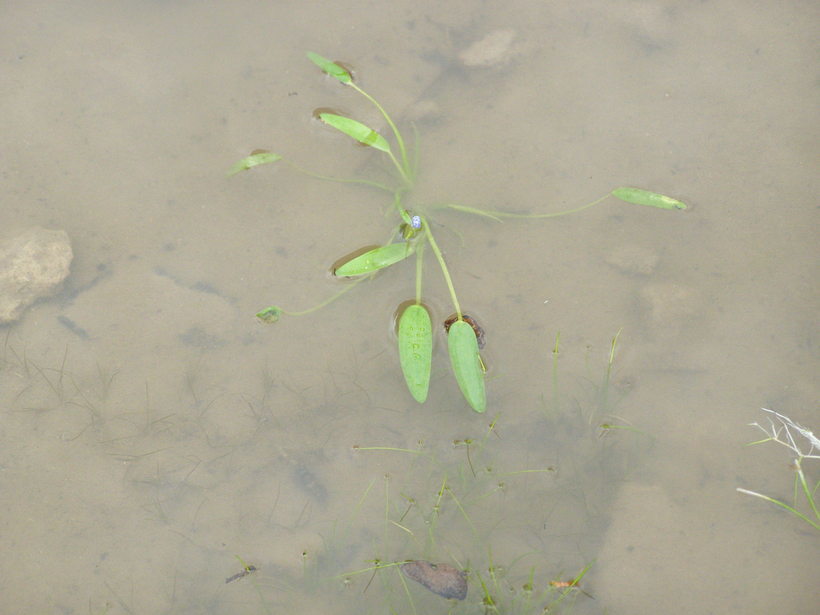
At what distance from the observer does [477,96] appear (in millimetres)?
2818

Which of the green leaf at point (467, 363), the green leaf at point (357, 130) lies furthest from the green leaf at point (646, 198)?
the green leaf at point (357, 130)

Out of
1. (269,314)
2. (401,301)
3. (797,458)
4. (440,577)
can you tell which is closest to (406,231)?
(401,301)

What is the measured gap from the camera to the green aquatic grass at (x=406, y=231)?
2336mm

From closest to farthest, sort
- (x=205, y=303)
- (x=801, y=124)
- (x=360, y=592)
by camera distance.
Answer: (x=360, y=592), (x=205, y=303), (x=801, y=124)

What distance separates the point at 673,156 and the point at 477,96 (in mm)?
878

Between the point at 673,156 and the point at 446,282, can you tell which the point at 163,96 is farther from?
the point at 673,156

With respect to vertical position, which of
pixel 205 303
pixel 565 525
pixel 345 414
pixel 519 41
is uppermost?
Answer: pixel 519 41

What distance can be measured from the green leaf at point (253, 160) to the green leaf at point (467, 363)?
104cm

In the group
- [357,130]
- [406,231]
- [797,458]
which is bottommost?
[797,458]

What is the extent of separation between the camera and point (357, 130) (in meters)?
2.59

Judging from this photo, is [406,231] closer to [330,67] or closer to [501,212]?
[501,212]

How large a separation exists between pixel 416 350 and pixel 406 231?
52cm

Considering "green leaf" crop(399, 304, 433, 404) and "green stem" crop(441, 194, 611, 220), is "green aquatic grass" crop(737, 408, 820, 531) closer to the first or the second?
"green stem" crop(441, 194, 611, 220)

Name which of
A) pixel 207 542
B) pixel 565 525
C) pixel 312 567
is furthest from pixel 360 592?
pixel 565 525
